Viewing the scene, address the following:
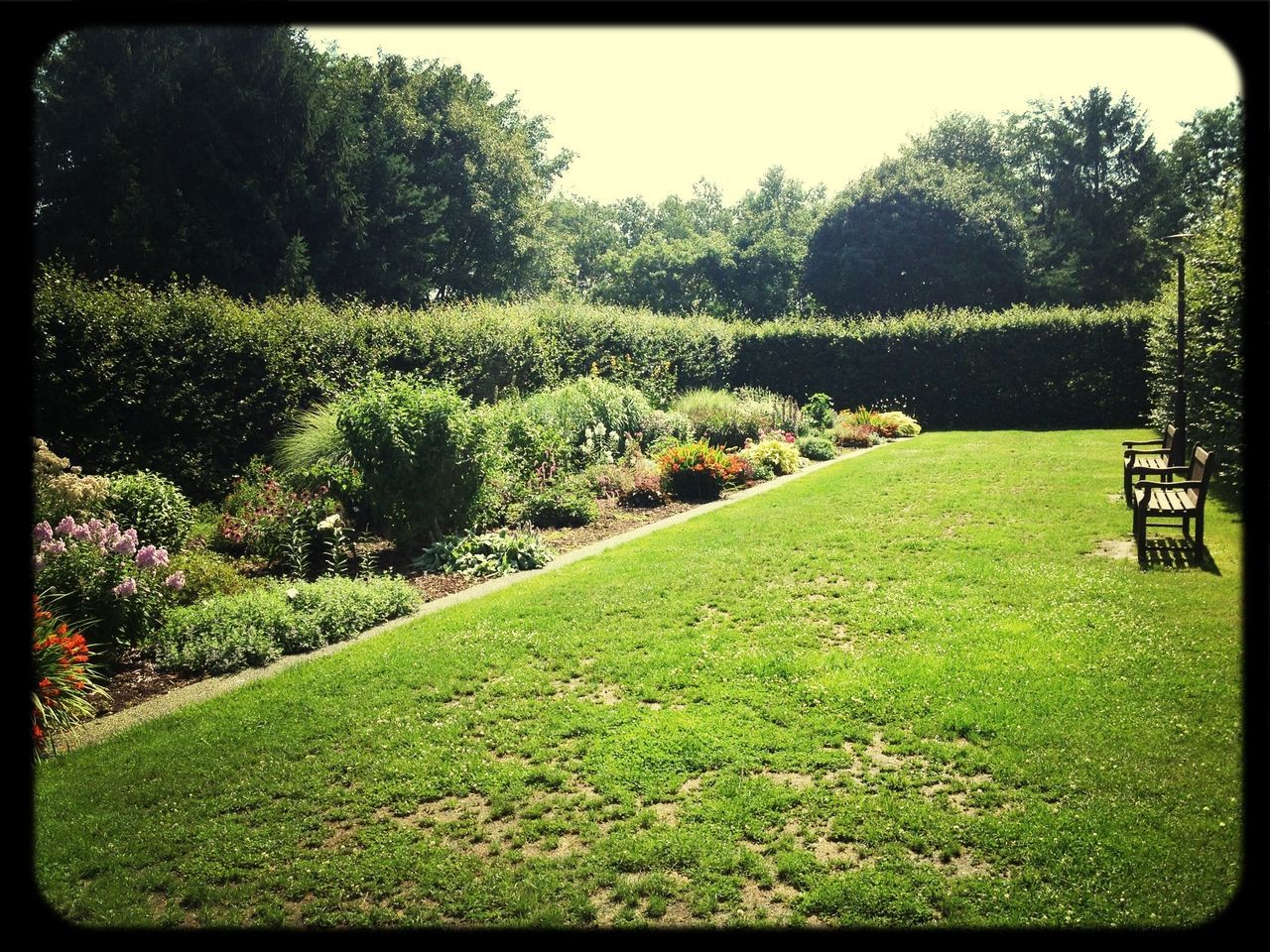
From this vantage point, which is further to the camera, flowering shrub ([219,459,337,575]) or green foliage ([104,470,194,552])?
flowering shrub ([219,459,337,575])

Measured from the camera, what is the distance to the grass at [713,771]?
120 inches

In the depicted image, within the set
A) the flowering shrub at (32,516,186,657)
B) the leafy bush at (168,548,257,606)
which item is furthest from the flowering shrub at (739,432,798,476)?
the flowering shrub at (32,516,186,657)

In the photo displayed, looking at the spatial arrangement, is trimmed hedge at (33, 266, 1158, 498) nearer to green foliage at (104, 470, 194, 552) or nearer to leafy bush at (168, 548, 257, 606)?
green foliage at (104, 470, 194, 552)

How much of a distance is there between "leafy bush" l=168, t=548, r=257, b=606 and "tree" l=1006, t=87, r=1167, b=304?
39.9m

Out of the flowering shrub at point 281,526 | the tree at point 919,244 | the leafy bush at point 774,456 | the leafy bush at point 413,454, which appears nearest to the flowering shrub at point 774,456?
the leafy bush at point 774,456

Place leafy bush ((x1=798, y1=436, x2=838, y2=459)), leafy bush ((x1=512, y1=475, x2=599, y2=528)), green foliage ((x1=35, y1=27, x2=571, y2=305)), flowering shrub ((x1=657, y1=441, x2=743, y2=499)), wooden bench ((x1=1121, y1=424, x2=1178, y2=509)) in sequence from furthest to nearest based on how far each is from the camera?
green foliage ((x1=35, y1=27, x2=571, y2=305)) < leafy bush ((x1=798, y1=436, x2=838, y2=459)) < flowering shrub ((x1=657, y1=441, x2=743, y2=499)) < leafy bush ((x1=512, y1=475, x2=599, y2=528)) < wooden bench ((x1=1121, y1=424, x2=1178, y2=509))

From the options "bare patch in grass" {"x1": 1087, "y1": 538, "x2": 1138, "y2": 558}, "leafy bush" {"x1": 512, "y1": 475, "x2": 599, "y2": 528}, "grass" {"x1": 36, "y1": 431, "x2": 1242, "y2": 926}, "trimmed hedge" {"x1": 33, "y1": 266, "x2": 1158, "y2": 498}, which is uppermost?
"trimmed hedge" {"x1": 33, "y1": 266, "x2": 1158, "y2": 498}

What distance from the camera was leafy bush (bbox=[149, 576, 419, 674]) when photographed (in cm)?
592

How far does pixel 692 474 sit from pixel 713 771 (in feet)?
28.3

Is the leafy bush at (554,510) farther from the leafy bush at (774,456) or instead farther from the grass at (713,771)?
the leafy bush at (774,456)

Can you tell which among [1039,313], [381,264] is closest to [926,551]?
[1039,313]

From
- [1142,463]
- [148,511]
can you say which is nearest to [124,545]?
[148,511]

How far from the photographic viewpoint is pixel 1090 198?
40750mm

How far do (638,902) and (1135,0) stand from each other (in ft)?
10.9
